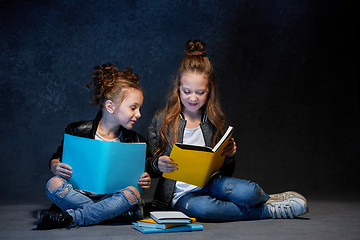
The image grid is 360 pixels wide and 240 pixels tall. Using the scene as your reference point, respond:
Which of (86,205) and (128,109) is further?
(128,109)

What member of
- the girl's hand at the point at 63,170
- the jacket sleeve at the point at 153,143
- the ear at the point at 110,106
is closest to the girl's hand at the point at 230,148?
the jacket sleeve at the point at 153,143

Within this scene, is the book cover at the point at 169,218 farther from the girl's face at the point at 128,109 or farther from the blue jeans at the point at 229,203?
the girl's face at the point at 128,109

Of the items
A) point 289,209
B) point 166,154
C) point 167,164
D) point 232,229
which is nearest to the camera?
point 232,229

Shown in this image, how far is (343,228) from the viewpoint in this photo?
2.40 m

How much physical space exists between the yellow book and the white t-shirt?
0.26m

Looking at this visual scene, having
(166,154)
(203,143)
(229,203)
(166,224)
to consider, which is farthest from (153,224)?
(203,143)

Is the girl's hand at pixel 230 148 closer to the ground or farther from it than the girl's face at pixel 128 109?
closer to the ground

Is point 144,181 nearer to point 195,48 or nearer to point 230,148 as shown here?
point 230,148

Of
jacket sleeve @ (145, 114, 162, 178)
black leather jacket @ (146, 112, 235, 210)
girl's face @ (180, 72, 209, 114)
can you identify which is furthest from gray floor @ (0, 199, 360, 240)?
girl's face @ (180, 72, 209, 114)

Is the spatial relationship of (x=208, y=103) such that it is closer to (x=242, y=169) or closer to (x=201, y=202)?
(x=201, y=202)

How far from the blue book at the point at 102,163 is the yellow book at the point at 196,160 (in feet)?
0.61

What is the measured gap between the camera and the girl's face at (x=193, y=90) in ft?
8.93

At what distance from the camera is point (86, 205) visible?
2371 mm

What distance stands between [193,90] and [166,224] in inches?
32.7
